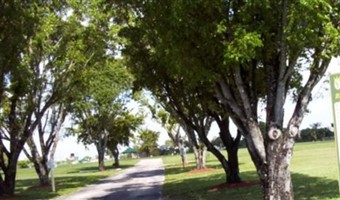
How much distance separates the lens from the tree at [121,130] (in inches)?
2724

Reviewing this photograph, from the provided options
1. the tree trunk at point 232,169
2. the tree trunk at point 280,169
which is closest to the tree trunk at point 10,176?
the tree trunk at point 232,169

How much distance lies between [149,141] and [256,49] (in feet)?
308

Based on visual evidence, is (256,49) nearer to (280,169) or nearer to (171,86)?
(280,169)

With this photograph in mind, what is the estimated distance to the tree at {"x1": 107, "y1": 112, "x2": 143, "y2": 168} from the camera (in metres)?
69.2

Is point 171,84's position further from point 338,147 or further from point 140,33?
point 338,147

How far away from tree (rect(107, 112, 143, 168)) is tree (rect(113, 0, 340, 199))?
5628cm

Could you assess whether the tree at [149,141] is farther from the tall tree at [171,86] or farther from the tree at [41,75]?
the tall tree at [171,86]

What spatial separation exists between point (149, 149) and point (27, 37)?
9265cm

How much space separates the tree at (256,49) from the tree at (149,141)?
77127 millimetres

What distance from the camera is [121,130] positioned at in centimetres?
6956

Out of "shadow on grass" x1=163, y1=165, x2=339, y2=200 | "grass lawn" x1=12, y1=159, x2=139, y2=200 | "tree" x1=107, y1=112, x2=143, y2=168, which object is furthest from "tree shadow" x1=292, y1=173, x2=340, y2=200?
"tree" x1=107, y1=112, x2=143, y2=168

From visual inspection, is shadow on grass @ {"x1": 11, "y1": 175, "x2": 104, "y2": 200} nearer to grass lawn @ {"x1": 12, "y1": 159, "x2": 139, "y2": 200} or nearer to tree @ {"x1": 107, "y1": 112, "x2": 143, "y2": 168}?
grass lawn @ {"x1": 12, "y1": 159, "x2": 139, "y2": 200}

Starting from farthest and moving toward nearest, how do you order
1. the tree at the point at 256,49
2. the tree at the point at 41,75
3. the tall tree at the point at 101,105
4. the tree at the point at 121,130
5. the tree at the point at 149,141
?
the tree at the point at 149,141, the tree at the point at 121,130, the tall tree at the point at 101,105, the tree at the point at 41,75, the tree at the point at 256,49

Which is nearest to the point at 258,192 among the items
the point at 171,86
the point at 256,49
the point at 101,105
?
the point at 171,86
